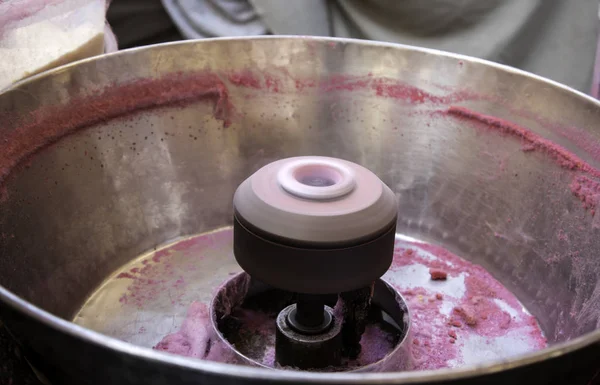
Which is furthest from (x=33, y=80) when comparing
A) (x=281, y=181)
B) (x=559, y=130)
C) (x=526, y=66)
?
(x=526, y=66)

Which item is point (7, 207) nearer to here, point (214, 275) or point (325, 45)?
point (214, 275)

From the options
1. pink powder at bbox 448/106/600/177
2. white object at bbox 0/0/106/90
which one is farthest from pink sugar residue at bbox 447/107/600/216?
white object at bbox 0/0/106/90

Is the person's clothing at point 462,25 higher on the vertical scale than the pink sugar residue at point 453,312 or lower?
higher

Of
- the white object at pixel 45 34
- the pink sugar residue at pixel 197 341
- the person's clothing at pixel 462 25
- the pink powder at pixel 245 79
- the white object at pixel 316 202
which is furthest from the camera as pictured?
the person's clothing at pixel 462 25

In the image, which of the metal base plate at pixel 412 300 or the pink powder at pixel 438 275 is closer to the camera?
the metal base plate at pixel 412 300

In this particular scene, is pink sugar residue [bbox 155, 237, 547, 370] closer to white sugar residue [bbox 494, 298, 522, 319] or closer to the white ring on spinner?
white sugar residue [bbox 494, 298, 522, 319]

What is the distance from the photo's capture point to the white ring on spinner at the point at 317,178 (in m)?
0.61

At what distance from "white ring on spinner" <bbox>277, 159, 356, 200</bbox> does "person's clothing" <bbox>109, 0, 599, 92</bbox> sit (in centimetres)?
63

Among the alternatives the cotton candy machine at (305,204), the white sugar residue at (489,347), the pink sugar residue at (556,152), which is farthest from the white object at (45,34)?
the white sugar residue at (489,347)

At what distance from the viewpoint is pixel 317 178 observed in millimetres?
656

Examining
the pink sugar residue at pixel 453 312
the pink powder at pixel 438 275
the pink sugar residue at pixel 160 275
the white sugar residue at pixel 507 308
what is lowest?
the white sugar residue at pixel 507 308

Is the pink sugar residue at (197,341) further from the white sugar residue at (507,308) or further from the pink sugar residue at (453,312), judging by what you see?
the white sugar residue at (507,308)

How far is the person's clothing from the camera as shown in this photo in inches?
46.9

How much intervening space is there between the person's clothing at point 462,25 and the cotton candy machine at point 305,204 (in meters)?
0.34
